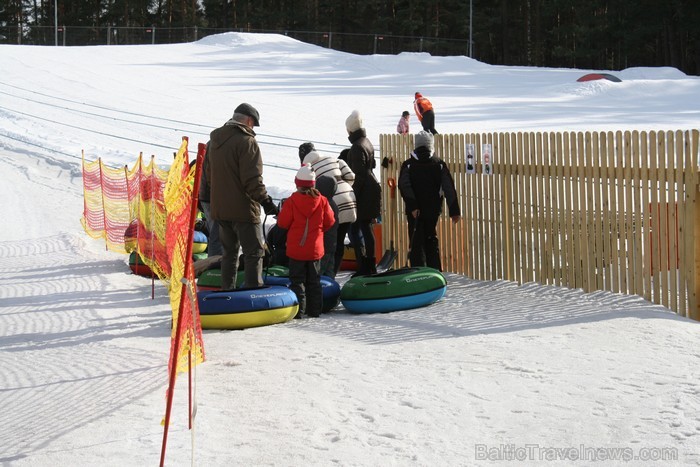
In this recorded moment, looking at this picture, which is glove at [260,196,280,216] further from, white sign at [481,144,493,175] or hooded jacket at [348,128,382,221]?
white sign at [481,144,493,175]

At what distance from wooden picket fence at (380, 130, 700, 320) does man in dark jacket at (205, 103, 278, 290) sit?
2961 millimetres

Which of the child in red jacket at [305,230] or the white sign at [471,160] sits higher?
the white sign at [471,160]

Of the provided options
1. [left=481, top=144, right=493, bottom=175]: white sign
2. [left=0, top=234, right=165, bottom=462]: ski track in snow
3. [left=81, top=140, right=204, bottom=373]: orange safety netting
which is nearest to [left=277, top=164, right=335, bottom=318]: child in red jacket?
[left=81, top=140, right=204, bottom=373]: orange safety netting

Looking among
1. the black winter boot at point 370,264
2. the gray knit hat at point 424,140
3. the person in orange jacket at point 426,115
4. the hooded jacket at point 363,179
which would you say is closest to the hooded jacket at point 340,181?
the hooded jacket at point 363,179

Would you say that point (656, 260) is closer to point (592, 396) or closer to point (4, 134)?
point (592, 396)

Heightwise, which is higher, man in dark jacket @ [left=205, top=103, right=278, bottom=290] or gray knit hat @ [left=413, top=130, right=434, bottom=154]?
gray knit hat @ [left=413, top=130, right=434, bottom=154]

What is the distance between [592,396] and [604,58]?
67.3 meters

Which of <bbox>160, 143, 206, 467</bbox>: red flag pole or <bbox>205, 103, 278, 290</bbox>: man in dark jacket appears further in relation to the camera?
<bbox>205, 103, 278, 290</bbox>: man in dark jacket

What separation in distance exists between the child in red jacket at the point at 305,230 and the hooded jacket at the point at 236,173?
0.39 m

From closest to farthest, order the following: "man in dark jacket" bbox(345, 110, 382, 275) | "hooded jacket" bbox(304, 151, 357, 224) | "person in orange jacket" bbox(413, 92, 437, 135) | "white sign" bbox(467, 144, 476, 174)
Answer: "hooded jacket" bbox(304, 151, 357, 224), "man in dark jacket" bbox(345, 110, 382, 275), "white sign" bbox(467, 144, 476, 174), "person in orange jacket" bbox(413, 92, 437, 135)

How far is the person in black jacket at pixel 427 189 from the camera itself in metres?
11.2

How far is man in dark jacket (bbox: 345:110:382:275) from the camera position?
11.3 meters

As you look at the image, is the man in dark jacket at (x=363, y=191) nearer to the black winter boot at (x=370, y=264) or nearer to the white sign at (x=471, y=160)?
the black winter boot at (x=370, y=264)

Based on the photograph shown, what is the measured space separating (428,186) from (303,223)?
211 cm
